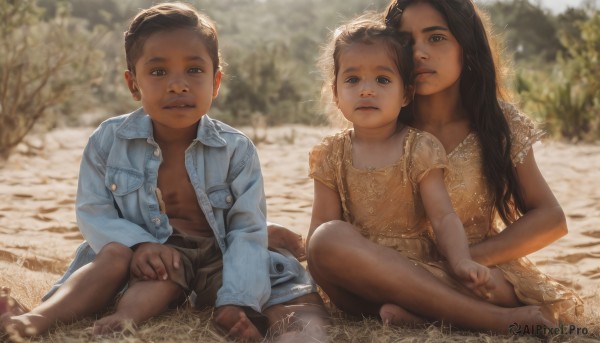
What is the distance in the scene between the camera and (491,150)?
9.67 feet

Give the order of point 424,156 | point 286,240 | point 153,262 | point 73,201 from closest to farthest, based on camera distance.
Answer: point 153,262, point 424,156, point 286,240, point 73,201

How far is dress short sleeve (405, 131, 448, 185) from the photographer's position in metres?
2.76

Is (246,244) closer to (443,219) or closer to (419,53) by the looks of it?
(443,219)

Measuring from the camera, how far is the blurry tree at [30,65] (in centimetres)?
672

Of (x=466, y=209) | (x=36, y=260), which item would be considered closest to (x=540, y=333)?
(x=466, y=209)

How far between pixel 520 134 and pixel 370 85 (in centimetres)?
65

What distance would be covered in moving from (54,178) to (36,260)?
98.8 inches

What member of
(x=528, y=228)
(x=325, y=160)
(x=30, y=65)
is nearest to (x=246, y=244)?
(x=325, y=160)

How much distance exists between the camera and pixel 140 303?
2566 millimetres

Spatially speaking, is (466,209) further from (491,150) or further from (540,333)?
(540,333)

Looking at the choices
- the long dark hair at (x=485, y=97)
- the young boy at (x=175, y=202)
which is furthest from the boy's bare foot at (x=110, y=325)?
the long dark hair at (x=485, y=97)

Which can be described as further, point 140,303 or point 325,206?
point 325,206

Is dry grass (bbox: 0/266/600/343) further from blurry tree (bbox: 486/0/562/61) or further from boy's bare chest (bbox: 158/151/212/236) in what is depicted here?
blurry tree (bbox: 486/0/562/61)

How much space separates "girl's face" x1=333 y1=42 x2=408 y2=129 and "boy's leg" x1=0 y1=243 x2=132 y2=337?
977 mm
